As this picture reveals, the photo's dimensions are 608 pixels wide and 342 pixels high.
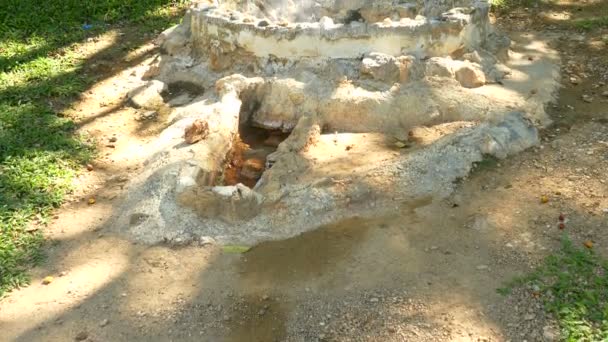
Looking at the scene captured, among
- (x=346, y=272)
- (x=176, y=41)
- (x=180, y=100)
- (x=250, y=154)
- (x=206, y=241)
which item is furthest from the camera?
(x=176, y=41)

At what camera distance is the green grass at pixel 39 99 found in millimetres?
5027

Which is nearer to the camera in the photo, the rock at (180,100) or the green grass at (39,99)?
the green grass at (39,99)

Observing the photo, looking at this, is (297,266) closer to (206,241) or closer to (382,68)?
(206,241)

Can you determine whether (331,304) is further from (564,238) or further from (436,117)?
(436,117)

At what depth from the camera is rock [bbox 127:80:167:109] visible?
698cm

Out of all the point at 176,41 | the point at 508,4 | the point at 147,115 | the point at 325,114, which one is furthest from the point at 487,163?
the point at 508,4

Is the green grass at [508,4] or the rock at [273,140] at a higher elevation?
the rock at [273,140]

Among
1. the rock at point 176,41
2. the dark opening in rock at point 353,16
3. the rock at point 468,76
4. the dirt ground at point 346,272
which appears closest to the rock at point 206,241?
the dirt ground at point 346,272

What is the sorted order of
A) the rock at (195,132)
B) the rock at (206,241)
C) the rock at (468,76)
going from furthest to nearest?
1. the rock at (468,76)
2. the rock at (195,132)
3. the rock at (206,241)

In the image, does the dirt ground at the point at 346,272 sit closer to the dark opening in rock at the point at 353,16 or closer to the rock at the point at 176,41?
the rock at the point at 176,41

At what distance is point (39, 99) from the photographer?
23.1ft

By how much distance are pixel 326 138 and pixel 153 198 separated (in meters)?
1.75

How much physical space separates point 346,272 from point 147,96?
3.69 meters

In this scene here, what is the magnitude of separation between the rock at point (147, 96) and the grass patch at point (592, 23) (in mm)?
5572
